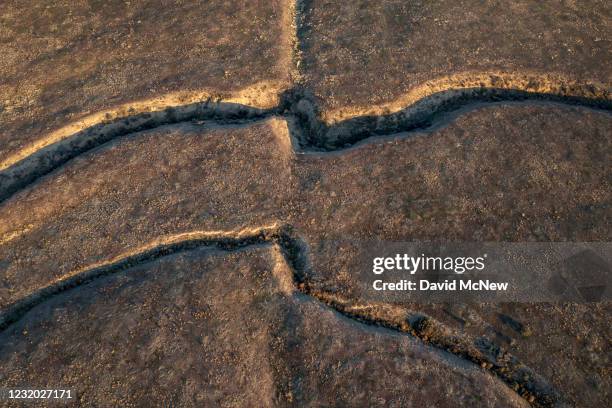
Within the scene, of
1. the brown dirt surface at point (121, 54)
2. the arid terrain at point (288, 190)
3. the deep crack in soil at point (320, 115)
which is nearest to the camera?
the arid terrain at point (288, 190)

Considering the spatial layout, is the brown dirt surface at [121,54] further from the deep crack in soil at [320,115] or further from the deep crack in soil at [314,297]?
the deep crack in soil at [314,297]

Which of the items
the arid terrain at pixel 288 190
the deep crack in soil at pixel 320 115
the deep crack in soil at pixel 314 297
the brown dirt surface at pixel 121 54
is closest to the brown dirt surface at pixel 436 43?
the arid terrain at pixel 288 190

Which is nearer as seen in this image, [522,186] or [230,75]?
[522,186]

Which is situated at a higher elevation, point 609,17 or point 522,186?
point 609,17

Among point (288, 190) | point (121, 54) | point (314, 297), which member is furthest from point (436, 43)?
point (121, 54)

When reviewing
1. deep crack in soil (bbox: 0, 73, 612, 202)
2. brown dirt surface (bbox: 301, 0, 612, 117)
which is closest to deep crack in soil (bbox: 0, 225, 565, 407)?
deep crack in soil (bbox: 0, 73, 612, 202)

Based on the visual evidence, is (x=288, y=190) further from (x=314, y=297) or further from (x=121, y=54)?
(x=121, y=54)

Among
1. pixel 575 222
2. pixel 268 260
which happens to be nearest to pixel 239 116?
pixel 268 260

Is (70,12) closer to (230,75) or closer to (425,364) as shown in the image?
(230,75)
